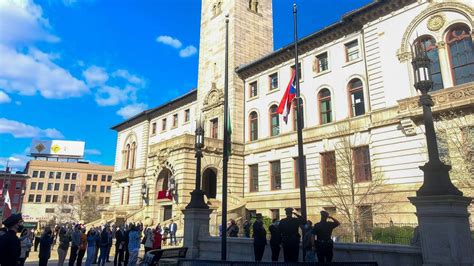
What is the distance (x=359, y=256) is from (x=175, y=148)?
23.1m

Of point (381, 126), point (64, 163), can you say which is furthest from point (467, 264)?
point (64, 163)

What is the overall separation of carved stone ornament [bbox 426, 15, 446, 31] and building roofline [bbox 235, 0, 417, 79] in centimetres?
210

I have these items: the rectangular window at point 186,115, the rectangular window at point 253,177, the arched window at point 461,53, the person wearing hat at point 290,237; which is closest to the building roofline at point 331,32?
the arched window at point 461,53

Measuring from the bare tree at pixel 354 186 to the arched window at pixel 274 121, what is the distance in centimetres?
753

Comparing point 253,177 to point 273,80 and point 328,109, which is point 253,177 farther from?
point 328,109

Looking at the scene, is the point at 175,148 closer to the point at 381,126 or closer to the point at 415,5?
the point at 381,126

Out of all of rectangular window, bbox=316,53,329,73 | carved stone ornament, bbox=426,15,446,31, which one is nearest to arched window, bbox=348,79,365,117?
rectangular window, bbox=316,53,329,73

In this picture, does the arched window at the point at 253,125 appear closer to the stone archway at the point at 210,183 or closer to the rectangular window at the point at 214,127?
the rectangular window at the point at 214,127

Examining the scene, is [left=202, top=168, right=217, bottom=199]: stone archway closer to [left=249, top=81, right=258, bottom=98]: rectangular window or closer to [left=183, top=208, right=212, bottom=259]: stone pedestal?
[left=249, top=81, right=258, bottom=98]: rectangular window

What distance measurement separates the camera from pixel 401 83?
22672 millimetres

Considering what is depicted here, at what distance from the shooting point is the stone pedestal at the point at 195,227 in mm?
15719

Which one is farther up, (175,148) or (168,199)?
(175,148)

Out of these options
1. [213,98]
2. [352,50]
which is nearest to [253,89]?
[213,98]

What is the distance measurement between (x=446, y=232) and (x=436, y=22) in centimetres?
1805
